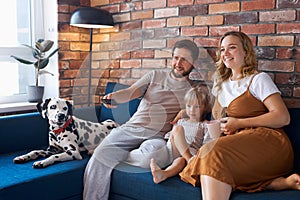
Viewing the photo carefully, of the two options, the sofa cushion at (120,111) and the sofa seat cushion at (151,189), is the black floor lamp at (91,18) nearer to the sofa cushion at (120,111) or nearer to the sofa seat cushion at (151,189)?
the sofa cushion at (120,111)

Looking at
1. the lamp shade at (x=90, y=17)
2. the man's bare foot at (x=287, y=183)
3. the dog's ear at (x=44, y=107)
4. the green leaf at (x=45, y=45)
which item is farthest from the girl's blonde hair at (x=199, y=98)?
the green leaf at (x=45, y=45)

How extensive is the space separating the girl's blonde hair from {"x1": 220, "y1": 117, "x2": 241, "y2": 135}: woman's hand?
211mm

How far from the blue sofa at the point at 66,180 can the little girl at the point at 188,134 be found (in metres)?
0.10

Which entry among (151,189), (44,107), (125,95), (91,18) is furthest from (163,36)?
(151,189)

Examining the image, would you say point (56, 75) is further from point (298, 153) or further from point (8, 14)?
point (298, 153)

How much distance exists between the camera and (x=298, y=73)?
6.87 feet

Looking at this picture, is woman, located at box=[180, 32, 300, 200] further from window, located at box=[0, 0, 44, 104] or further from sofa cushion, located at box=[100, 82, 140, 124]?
window, located at box=[0, 0, 44, 104]

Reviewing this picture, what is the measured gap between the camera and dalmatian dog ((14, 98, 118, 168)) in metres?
2.18

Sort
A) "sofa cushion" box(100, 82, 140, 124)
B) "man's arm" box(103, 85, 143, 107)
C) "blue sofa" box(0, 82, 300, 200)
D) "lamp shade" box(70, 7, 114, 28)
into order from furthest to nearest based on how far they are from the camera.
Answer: "lamp shade" box(70, 7, 114, 28) < "sofa cushion" box(100, 82, 140, 124) < "man's arm" box(103, 85, 143, 107) < "blue sofa" box(0, 82, 300, 200)

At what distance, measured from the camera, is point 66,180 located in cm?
197

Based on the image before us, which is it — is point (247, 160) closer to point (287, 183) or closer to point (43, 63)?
point (287, 183)

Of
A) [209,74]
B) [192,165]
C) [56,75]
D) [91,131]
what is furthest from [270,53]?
[56,75]

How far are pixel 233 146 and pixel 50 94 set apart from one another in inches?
75.9

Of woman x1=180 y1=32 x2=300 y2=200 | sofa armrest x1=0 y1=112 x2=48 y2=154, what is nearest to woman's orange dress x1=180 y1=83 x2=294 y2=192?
woman x1=180 y1=32 x2=300 y2=200
